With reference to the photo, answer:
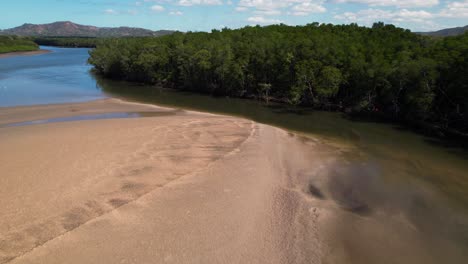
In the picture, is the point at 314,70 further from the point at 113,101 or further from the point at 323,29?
the point at 113,101

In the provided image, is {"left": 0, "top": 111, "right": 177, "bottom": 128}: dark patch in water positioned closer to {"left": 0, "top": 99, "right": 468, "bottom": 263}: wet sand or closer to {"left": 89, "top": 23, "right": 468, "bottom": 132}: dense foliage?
{"left": 0, "top": 99, "right": 468, "bottom": 263}: wet sand

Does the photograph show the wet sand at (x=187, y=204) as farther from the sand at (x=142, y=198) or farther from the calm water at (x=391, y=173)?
the calm water at (x=391, y=173)

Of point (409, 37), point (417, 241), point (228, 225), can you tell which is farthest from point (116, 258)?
point (409, 37)

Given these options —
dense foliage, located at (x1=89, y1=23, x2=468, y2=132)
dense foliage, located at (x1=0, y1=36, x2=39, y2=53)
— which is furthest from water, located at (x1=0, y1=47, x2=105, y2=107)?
dense foliage, located at (x1=0, y1=36, x2=39, y2=53)

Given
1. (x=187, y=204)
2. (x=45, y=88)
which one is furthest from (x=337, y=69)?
(x=45, y=88)

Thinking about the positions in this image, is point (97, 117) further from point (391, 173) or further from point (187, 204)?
point (391, 173)

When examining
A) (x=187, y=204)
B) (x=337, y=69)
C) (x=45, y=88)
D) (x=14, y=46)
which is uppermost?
(x=14, y=46)
